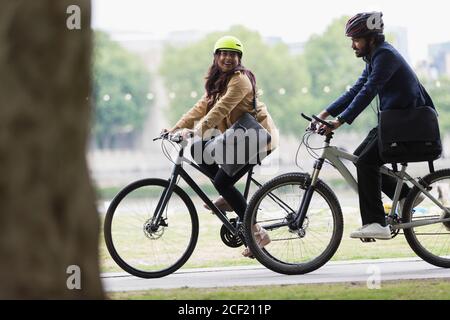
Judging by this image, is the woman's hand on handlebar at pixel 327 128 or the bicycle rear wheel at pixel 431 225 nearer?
the woman's hand on handlebar at pixel 327 128

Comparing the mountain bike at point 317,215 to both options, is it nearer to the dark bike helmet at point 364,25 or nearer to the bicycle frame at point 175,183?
the bicycle frame at point 175,183

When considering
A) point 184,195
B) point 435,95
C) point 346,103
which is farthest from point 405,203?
point 435,95

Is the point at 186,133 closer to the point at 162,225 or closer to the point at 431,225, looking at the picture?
the point at 162,225

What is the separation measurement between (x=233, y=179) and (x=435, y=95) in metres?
45.7

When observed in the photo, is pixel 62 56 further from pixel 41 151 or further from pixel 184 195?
pixel 184 195

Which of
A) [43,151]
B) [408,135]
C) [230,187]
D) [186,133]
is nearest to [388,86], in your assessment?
[408,135]

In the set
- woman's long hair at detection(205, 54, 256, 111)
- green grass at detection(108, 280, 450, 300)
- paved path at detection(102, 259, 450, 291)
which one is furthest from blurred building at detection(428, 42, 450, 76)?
green grass at detection(108, 280, 450, 300)

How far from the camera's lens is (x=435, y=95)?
51.0m

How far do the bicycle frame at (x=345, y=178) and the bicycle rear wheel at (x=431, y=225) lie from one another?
Answer: 0.12 ft

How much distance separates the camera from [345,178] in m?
6.77

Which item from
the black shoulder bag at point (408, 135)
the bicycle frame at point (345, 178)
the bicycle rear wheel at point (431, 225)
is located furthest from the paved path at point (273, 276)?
the black shoulder bag at point (408, 135)

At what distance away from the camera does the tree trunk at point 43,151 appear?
12.0ft

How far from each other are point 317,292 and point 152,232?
1274 mm

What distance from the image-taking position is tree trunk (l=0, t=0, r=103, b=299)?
12.0ft
